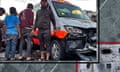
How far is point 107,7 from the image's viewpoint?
6.12 meters

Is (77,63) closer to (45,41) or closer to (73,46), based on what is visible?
(73,46)

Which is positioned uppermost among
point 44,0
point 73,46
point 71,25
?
point 44,0

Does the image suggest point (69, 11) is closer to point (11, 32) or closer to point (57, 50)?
point (57, 50)

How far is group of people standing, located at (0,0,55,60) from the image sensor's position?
6.21 m

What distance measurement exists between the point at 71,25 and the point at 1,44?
1.57 metres

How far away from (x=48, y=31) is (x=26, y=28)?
49cm

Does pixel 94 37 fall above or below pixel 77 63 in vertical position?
above

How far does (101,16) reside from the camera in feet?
20.1

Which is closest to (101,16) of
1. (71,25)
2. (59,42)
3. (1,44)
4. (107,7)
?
(107,7)

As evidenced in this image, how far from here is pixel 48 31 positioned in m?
6.20

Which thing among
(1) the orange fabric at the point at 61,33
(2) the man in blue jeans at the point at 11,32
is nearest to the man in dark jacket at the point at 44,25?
(1) the orange fabric at the point at 61,33

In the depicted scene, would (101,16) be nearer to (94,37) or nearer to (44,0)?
(94,37)

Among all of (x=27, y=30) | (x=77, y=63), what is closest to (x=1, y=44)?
(x=27, y=30)

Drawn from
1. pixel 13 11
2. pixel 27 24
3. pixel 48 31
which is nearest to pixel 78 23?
pixel 48 31
